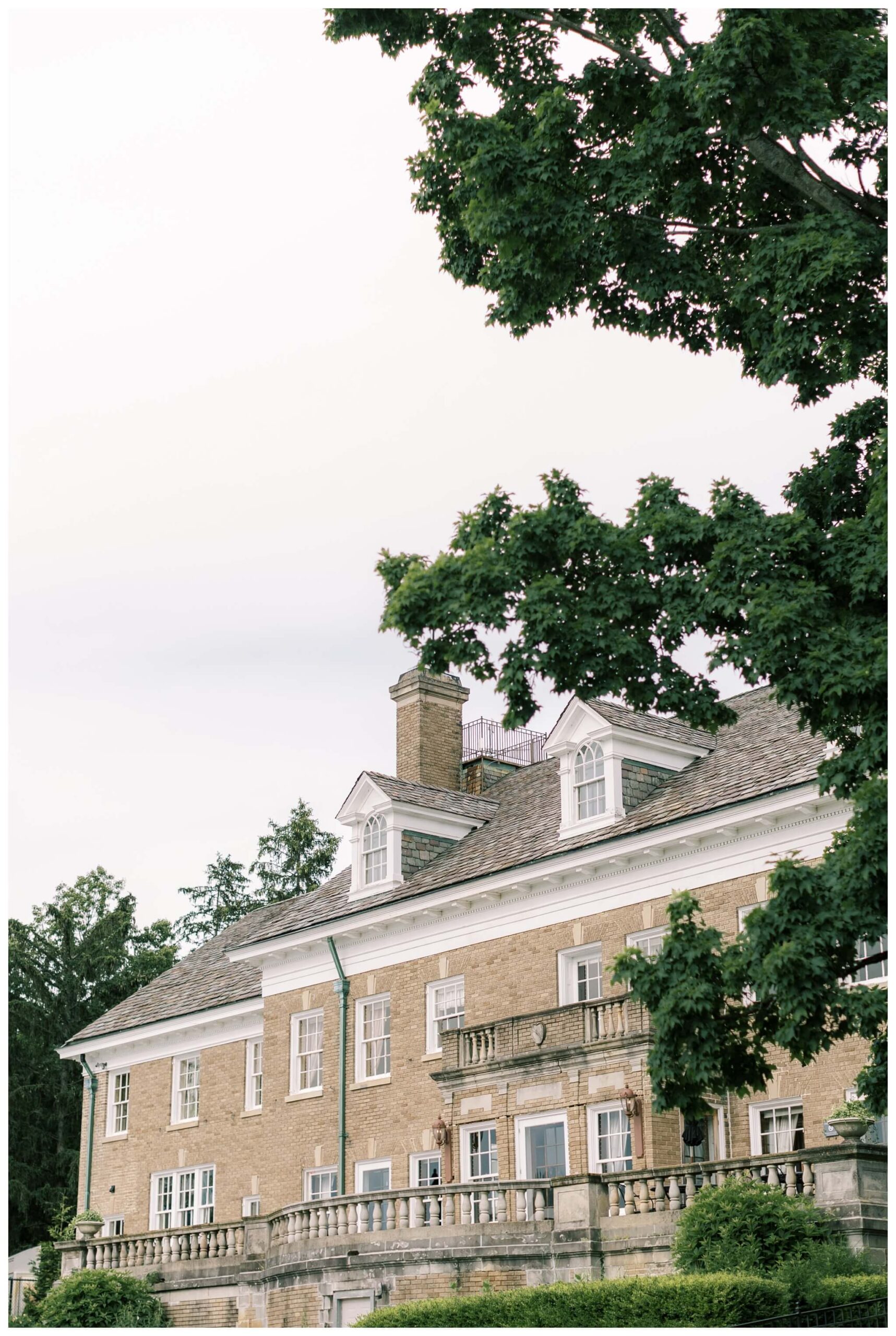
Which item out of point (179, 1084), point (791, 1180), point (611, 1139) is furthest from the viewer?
point (179, 1084)

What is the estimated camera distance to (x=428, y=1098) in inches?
1209

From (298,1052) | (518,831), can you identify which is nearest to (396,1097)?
(298,1052)

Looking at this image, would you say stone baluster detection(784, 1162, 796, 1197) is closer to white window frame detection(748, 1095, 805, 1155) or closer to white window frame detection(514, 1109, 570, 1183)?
white window frame detection(748, 1095, 805, 1155)

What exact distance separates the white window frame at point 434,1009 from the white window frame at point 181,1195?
27.2 feet

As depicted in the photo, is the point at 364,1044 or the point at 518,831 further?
the point at 518,831

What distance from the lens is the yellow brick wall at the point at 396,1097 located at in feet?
84.9

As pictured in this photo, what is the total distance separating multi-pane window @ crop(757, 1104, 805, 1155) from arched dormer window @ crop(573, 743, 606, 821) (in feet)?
23.2

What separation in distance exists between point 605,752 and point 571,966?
13.5 feet

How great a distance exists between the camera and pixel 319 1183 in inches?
1303

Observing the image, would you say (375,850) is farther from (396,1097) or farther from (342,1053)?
(396,1097)

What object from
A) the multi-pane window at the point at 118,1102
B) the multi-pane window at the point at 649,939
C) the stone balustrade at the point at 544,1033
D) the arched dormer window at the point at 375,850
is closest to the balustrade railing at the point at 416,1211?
the stone balustrade at the point at 544,1033

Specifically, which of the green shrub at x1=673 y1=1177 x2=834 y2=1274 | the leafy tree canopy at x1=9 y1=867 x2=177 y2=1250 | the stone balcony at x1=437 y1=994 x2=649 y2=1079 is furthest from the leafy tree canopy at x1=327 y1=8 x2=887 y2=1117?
the leafy tree canopy at x1=9 y1=867 x2=177 y2=1250

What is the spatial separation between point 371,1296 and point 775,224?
1724 centimetres

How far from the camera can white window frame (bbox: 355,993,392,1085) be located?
105 ft
